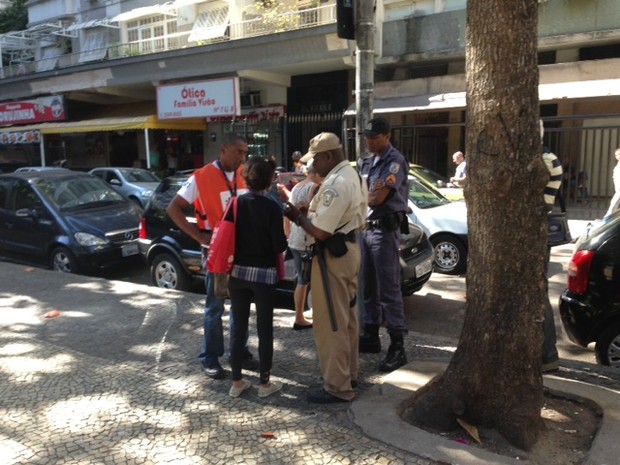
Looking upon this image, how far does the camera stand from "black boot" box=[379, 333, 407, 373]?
421 cm

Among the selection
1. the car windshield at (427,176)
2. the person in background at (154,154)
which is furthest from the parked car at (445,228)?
the person in background at (154,154)

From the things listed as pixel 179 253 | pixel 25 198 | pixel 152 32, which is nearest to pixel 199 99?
pixel 152 32

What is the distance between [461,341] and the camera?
3.30 m

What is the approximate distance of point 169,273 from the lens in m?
7.34

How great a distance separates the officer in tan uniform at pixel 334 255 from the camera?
11.4 ft

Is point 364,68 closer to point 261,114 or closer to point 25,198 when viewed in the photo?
point 25,198

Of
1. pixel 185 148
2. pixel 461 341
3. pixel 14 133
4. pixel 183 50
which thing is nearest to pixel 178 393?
pixel 461 341

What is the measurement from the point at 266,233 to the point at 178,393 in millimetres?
1312

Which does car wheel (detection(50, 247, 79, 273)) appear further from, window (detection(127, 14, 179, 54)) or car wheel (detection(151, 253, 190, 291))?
window (detection(127, 14, 179, 54))

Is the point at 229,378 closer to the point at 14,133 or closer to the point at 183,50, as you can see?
the point at 183,50

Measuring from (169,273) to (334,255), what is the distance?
14.1ft

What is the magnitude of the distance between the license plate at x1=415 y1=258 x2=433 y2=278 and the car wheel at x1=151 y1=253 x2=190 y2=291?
2957mm

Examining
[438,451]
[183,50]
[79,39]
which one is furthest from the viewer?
[79,39]

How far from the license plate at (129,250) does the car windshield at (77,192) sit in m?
1.13
